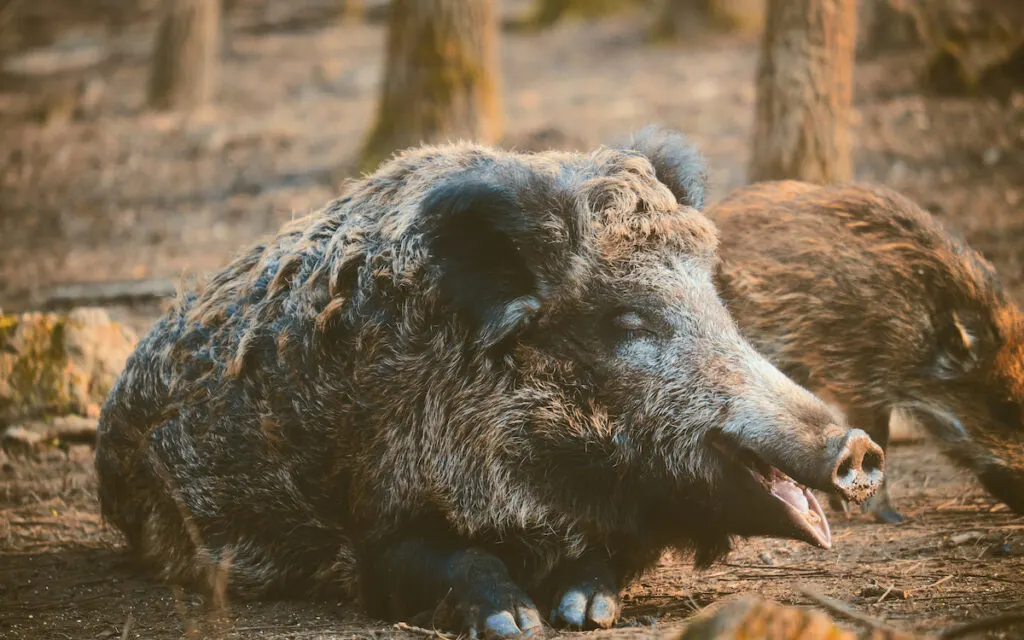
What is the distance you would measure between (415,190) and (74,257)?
6700mm

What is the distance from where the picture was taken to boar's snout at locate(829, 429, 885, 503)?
3.47m

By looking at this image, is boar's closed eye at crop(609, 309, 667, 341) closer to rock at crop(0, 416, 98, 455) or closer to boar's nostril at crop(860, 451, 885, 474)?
boar's nostril at crop(860, 451, 885, 474)

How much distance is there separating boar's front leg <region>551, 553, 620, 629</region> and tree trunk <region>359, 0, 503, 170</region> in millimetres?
6474

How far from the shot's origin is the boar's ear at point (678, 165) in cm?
455

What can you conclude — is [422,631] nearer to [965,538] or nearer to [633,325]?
[633,325]

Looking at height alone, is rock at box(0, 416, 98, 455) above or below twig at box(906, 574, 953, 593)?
below

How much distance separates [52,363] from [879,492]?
455cm

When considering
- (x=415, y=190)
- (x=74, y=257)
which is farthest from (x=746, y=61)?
(x=415, y=190)

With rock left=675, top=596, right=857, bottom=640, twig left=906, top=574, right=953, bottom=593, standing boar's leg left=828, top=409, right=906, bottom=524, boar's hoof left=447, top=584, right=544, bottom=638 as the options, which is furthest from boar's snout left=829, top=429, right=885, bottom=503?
standing boar's leg left=828, top=409, right=906, bottom=524

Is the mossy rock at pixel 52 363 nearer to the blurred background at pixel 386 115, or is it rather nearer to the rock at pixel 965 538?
the blurred background at pixel 386 115

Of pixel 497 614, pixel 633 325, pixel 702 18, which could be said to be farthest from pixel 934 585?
pixel 702 18

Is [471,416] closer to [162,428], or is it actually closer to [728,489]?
[728,489]

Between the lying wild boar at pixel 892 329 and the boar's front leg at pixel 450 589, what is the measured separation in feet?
6.26

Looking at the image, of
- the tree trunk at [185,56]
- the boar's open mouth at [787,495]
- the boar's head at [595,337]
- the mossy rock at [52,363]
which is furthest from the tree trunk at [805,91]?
the tree trunk at [185,56]
